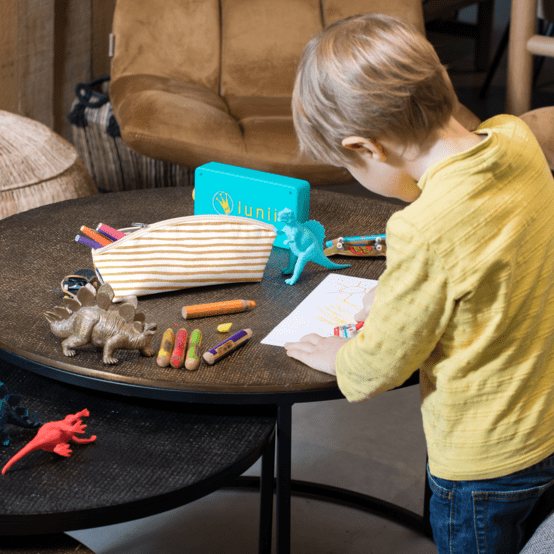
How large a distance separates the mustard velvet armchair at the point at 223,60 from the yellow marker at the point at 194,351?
4.49ft

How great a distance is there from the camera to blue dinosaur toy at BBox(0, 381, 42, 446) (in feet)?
2.79

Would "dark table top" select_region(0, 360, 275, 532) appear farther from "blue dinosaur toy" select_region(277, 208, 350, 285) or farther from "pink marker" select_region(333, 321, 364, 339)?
"blue dinosaur toy" select_region(277, 208, 350, 285)

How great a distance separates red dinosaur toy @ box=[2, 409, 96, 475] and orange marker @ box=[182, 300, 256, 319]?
224 mm

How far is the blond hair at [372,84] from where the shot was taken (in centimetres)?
77

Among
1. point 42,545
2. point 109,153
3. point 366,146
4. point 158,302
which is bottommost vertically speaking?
point 109,153

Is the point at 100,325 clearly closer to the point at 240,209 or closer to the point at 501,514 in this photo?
the point at 240,209

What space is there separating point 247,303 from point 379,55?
0.40m

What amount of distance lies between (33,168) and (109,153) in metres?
0.65

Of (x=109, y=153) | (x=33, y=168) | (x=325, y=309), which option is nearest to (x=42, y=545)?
(x=325, y=309)

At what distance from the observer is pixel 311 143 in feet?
2.81

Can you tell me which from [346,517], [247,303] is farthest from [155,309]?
[346,517]

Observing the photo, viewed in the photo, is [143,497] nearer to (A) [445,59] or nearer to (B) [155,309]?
(B) [155,309]

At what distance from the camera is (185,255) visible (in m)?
1.05

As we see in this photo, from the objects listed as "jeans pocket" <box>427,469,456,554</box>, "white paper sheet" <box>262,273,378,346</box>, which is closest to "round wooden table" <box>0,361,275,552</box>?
"white paper sheet" <box>262,273,378,346</box>
